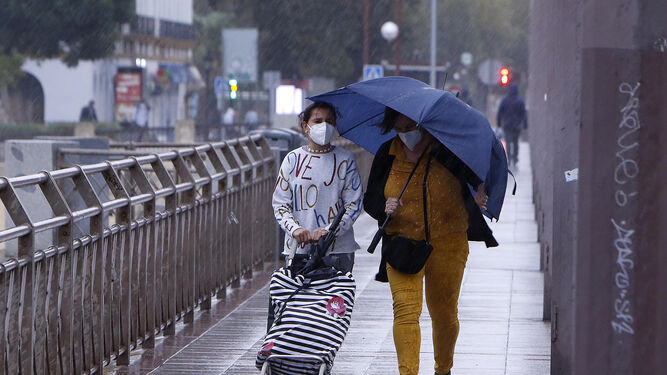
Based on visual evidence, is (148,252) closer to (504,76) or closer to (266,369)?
(266,369)

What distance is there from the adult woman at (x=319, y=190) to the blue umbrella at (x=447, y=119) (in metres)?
0.22

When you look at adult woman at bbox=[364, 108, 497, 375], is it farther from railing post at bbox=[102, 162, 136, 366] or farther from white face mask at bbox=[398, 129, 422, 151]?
railing post at bbox=[102, 162, 136, 366]

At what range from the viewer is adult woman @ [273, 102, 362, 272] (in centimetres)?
633

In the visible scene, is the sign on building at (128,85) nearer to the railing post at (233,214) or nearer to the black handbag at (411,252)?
the railing post at (233,214)

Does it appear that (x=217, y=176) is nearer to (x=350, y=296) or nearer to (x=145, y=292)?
(x=145, y=292)

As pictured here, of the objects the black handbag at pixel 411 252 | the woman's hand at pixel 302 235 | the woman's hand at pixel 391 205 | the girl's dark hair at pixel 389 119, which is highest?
the girl's dark hair at pixel 389 119

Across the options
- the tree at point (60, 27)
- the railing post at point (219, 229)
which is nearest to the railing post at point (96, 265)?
the railing post at point (219, 229)

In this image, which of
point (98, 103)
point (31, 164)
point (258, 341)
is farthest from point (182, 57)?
point (258, 341)

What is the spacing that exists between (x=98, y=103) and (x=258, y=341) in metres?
52.7

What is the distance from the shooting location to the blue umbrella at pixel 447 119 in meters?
6.02

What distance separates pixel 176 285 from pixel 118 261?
54.4 inches

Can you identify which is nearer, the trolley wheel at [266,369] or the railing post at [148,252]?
the trolley wheel at [266,369]

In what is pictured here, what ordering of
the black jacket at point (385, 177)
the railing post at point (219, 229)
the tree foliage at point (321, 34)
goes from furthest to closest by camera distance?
the tree foliage at point (321, 34)
the railing post at point (219, 229)
the black jacket at point (385, 177)

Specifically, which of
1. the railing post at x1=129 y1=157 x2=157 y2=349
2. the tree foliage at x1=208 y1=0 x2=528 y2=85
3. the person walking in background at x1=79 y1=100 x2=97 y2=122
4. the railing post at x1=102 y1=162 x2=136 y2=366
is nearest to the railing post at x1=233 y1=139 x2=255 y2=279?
the railing post at x1=129 y1=157 x2=157 y2=349
